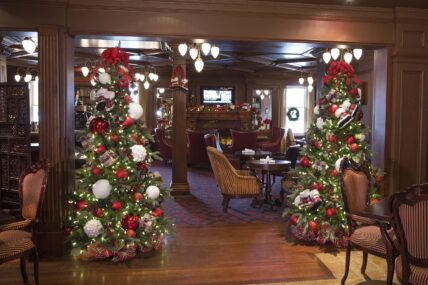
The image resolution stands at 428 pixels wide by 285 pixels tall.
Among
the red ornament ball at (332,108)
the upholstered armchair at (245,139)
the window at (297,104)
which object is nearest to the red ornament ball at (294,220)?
the red ornament ball at (332,108)

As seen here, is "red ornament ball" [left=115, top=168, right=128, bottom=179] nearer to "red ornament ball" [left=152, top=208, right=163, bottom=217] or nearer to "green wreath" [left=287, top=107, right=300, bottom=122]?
"red ornament ball" [left=152, top=208, right=163, bottom=217]

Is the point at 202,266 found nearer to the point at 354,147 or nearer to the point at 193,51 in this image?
the point at 354,147

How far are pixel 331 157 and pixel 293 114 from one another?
402 inches

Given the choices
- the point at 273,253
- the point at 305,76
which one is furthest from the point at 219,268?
the point at 305,76

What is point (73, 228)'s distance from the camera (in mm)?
4477

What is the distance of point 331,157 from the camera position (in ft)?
16.2

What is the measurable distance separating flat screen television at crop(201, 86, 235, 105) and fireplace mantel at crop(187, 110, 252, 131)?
1258 mm

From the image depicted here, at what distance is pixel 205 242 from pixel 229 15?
8.56 ft

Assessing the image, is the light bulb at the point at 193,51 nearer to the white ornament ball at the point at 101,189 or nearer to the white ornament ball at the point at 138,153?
the white ornament ball at the point at 138,153

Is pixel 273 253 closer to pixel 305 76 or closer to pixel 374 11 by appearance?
pixel 374 11

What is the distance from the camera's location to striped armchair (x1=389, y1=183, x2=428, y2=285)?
8.46ft

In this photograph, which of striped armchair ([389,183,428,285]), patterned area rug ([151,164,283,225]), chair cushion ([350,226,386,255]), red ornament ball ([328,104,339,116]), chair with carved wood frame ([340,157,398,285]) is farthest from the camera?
patterned area rug ([151,164,283,225])

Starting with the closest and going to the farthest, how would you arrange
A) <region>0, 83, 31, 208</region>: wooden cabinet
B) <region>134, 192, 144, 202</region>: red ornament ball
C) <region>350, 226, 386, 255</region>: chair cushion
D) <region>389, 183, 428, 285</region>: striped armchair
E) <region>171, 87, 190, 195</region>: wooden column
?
<region>389, 183, 428, 285</region>: striped armchair < <region>350, 226, 386, 255</region>: chair cushion < <region>134, 192, 144, 202</region>: red ornament ball < <region>0, 83, 31, 208</region>: wooden cabinet < <region>171, 87, 190, 195</region>: wooden column

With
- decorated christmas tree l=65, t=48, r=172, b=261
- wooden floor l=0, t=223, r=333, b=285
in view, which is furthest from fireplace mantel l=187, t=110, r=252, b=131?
decorated christmas tree l=65, t=48, r=172, b=261
